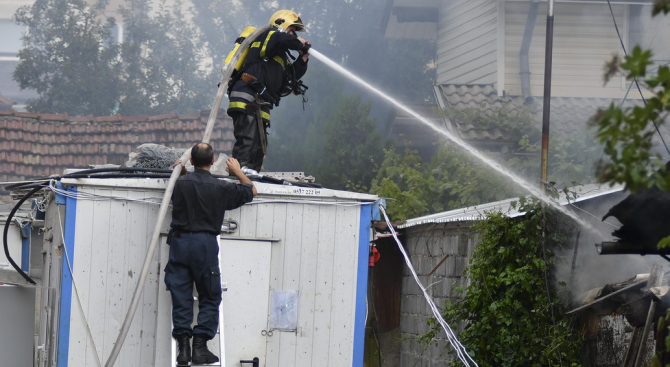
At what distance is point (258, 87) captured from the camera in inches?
283

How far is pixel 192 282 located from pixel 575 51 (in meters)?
9.93

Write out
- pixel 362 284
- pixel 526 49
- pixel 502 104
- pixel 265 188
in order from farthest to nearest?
pixel 526 49
pixel 502 104
pixel 362 284
pixel 265 188

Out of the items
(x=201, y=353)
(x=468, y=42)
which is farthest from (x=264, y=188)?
(x=468, y=42)

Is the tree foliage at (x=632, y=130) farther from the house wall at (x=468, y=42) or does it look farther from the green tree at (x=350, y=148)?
the house wall at (x=468, y=42)

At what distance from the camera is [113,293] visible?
548 centimetres

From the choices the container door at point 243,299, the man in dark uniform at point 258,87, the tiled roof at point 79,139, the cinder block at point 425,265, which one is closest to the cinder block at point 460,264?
the cinder block at point 425,265

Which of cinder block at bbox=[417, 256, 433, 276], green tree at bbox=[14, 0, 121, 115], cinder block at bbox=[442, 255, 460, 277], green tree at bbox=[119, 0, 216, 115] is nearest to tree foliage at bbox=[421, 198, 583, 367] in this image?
cinder block at bbox=[442, 255, 460, 277]

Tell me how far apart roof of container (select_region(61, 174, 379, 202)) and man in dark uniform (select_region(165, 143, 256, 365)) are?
24cm

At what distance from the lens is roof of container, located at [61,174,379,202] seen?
5480 millimetres

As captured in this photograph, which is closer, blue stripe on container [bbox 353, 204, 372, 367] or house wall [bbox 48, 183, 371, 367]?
house wall [bbox 48, 183, 371, 367]

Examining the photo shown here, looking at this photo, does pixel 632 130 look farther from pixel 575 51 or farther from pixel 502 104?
pixel 575 51

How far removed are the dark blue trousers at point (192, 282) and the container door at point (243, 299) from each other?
254 millimetres

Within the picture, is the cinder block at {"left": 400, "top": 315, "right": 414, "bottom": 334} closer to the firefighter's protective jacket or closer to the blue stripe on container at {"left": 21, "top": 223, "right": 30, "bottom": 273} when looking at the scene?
the firefighter's protective jacket

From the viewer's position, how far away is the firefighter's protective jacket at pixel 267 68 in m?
6.95
